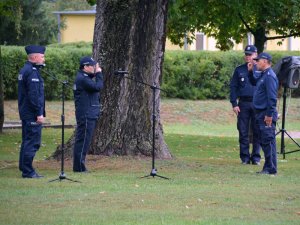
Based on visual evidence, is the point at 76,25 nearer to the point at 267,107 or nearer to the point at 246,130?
the point at 246,130

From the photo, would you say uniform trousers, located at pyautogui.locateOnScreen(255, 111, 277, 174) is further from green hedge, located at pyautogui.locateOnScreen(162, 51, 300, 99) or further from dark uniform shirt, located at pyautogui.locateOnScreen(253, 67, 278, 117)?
green hedge, located at pyautogui.locateOnScreen(162, 51, 300, 99)

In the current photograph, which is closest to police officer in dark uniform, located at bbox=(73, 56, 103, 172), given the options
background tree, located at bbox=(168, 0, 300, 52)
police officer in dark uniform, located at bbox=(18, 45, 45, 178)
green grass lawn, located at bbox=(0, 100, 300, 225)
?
green grass lawn, located at bbox=(0, 100, 300, 225)

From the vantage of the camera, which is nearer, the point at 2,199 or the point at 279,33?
the point at 2,199

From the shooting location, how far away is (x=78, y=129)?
48.4ft

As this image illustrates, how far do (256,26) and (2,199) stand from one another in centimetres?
1420

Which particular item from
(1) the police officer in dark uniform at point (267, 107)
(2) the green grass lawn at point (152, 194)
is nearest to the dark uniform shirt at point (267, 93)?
(1) the police officer in dark uniform at point (267, 107)

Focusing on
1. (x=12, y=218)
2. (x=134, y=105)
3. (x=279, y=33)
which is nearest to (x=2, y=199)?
(x=12, y=218)

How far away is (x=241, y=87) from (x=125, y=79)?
7.35ft

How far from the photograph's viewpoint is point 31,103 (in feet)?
45.0

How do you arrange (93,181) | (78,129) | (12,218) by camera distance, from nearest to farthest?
(12,218) → (93,181) → (78,129)

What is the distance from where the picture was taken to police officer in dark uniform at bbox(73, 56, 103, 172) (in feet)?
47.7

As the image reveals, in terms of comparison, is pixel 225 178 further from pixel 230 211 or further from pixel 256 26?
pixel 256 26

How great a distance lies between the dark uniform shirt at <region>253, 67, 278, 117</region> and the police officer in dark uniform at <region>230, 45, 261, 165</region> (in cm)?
204

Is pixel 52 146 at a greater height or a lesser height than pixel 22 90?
lesser
